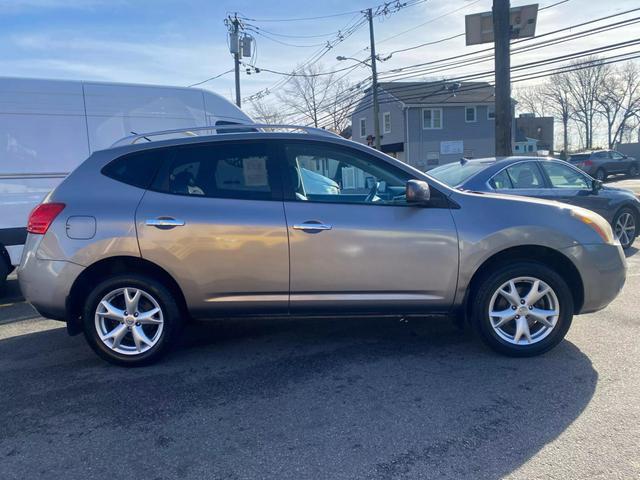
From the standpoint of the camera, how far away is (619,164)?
2914 cm

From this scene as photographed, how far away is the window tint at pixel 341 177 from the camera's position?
396cm

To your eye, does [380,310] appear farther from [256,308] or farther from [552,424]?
[552,424]

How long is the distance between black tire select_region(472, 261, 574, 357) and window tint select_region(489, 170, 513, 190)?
317cm

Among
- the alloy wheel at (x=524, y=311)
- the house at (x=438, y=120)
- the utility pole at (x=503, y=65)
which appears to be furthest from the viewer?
the house at (x=438, y=120)

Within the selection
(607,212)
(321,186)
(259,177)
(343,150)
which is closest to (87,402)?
(259,177)

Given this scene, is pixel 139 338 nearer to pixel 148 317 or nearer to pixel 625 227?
pixel 148 317

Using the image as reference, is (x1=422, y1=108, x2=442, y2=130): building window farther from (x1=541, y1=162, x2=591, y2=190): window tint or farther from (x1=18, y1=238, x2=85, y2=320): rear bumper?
(x1=18, y1=238, x2=85, y2=320): rear bumper

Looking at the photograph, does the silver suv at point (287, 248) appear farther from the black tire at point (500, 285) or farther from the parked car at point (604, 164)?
the parked car at point (604, 164)

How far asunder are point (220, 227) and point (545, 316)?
8.71ft

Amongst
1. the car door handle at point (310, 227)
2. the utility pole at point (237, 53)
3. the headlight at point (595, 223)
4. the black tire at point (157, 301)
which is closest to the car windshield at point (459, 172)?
the headlight at point (595, 223)

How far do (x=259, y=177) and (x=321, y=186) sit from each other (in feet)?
1.66

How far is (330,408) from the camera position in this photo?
3258 millimetres

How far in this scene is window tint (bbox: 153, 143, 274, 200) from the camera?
3.92 metres

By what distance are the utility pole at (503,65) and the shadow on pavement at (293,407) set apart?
8442 mm
